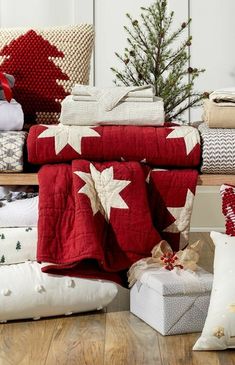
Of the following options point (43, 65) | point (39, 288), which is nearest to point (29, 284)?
point (39, 288)

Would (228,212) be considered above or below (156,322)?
above

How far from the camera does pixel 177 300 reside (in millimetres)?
2543

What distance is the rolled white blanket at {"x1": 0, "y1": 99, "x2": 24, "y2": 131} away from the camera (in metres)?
2.97

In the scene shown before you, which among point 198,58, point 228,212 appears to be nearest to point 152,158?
point 228,212

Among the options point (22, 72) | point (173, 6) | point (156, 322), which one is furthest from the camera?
point (173, 6)

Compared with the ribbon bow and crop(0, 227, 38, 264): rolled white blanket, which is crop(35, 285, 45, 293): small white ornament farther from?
the ribbon bow

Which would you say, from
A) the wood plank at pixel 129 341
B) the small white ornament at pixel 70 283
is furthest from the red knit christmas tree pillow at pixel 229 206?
the small white ornament at pixel 70 283

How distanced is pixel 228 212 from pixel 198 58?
2048 mm

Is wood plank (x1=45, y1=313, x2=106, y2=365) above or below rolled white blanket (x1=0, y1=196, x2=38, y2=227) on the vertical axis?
below

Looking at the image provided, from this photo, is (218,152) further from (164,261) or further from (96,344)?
(96,344)

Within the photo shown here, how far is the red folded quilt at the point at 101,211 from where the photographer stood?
2.70m

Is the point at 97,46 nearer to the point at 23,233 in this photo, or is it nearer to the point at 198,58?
the point at 198,58

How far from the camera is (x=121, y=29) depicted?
4.60 metres

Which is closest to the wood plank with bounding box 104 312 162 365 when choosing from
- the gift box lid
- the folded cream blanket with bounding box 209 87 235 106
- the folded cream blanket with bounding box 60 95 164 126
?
the gift box lid
